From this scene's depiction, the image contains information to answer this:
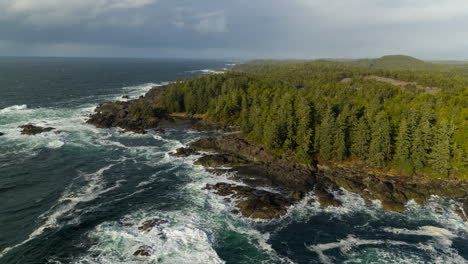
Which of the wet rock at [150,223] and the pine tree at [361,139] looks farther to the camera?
the pine tree at [361,139]

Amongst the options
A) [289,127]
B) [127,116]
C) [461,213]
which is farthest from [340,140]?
[127,116]

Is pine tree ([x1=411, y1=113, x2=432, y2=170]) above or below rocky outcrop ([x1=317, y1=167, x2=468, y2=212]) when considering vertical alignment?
above

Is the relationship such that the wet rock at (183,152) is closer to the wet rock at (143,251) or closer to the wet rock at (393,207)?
the wet rock at (143,251)

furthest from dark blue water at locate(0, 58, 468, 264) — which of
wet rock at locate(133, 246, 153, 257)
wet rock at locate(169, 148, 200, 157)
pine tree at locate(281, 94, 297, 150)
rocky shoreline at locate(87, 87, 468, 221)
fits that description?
pine tree at locate(281, 94, 297, 150)

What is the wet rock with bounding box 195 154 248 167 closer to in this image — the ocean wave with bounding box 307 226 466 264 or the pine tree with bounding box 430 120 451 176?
the ocean wave with bounding box 307 226 466 264

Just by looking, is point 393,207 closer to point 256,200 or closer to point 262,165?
point 256,200

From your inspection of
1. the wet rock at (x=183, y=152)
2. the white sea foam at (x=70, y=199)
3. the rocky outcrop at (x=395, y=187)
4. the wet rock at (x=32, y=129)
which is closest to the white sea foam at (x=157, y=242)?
the white sea foam at (x=70, y=199)
